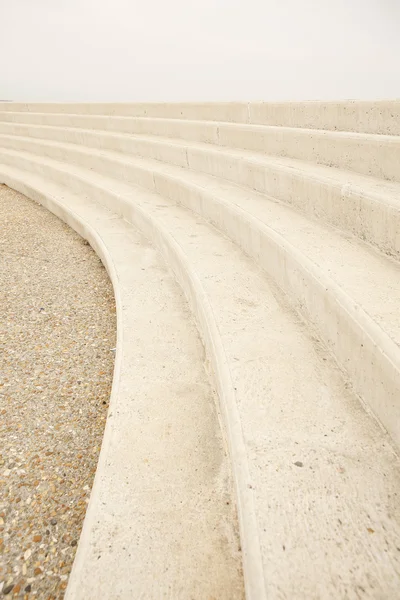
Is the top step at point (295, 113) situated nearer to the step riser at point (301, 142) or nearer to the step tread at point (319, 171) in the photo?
the step riser at point (301, 142)

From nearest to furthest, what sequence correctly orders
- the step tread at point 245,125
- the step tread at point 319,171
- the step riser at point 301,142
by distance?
the step tread at point 319,171
the step riser at point 301,142
the step tread at point 245,125

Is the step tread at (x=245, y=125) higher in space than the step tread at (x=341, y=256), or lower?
higher

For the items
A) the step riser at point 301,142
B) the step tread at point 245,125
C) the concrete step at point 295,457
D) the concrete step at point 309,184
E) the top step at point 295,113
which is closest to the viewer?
the concrete step at point 295,457

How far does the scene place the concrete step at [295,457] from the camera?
0.92m

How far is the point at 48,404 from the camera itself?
1.91 m

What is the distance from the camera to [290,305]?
2.01 meters

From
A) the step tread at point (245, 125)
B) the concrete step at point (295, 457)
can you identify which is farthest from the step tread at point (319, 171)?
the concrete step at point (295, 457)

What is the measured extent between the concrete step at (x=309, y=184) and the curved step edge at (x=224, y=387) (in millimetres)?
842

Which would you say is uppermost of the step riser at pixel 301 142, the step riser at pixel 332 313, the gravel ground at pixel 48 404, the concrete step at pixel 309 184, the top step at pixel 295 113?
the top step at pixel 295 113

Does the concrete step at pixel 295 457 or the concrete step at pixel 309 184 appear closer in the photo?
the concrete step at pixel 295 457

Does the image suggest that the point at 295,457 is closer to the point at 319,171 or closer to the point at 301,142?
the point at 319,171

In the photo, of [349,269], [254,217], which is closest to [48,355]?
[254,217]

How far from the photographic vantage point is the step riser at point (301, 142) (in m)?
2.27

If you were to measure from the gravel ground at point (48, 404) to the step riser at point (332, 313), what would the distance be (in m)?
1.03
